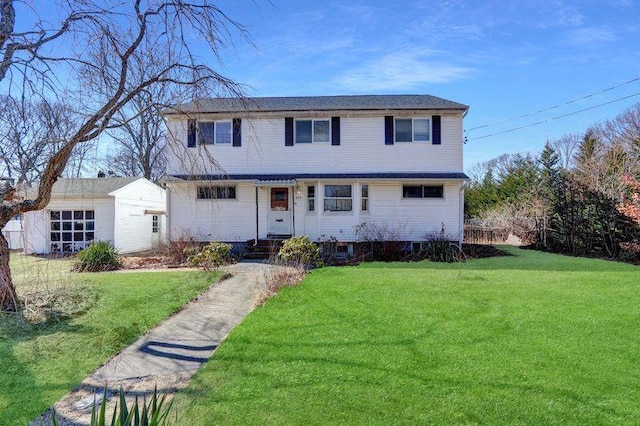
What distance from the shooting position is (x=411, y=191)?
53.3 feet

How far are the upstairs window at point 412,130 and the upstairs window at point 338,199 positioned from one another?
9.80 feet

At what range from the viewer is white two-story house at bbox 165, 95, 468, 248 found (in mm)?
15984

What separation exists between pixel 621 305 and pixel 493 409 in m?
4.79

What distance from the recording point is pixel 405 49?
12750 millimetres

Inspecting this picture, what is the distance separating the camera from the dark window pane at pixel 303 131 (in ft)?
54.2

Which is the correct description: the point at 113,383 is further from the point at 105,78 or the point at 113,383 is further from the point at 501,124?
the point at 501,124

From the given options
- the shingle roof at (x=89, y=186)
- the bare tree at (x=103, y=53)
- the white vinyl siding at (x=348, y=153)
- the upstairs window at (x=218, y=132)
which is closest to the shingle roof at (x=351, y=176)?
the white vinyl siding at (x=348, y=153)

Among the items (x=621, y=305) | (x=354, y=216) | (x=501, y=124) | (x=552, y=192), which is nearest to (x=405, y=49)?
(x=354, y=216)

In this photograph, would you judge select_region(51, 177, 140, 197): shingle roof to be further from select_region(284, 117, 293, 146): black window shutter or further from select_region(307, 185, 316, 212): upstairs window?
→ select_region(307, 185, 316, 212): upstairs window

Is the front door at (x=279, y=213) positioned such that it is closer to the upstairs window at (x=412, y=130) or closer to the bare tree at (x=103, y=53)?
the upstairs window at (x=412, y=130)

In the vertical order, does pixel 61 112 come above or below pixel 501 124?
below

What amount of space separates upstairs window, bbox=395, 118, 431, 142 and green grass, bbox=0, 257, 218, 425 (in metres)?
10.2

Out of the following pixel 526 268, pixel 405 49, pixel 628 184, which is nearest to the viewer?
pixel 526 268

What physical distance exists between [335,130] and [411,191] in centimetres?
400
